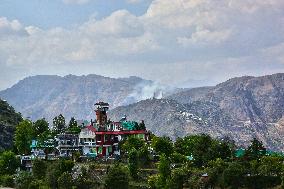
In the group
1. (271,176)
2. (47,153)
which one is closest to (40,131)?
(47,153)

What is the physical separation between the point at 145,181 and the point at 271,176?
28738 mm

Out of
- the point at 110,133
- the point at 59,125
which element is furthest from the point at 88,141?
the point at 59,125

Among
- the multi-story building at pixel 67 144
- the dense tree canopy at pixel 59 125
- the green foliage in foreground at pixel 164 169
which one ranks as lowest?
the green foliage in foreground at pixel 164 169

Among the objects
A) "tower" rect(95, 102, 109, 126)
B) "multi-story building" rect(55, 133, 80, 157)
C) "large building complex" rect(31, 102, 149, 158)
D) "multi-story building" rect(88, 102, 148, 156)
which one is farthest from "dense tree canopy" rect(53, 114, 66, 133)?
"multi-story building" rect(88, 102, 148, 156)

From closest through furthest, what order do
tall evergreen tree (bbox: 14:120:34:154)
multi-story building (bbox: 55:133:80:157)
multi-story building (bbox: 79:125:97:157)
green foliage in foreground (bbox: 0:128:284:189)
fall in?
green foliage in foreground (bbox: 0:128:284:189) < multi-story building (bbox: 79:125:97:157) < multi-story building (bbox: 55:133:80:157) < tall evergreen tree (bbox: 14:120:34:154)

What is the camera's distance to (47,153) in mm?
142000

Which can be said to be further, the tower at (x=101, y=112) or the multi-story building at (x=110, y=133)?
the tower at (x=101, y=112)

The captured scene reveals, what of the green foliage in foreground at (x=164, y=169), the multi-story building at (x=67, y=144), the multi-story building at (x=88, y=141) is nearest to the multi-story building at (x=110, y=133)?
the multi-story building at (x=88, y=141)

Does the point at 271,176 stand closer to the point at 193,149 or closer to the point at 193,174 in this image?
the point at 193,174

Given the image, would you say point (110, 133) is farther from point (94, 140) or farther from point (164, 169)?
point (164, 169)

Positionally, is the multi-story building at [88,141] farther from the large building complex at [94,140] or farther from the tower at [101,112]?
the tower at [101,112]

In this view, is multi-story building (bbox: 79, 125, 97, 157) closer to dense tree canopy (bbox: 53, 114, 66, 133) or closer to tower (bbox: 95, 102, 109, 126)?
tower (bbox: 95, 102, 109, 126)

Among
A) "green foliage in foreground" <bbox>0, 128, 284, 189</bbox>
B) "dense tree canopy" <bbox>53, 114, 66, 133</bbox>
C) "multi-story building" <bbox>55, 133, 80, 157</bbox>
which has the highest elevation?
"dense tree canopy" <bbox>53, 114, 66, 133</bbox>

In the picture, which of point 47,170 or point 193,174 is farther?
point 47,170
